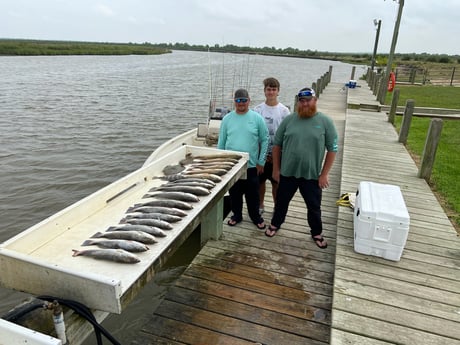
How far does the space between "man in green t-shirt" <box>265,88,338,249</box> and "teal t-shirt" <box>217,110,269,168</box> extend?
0.24 metres

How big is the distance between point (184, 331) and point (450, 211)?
14.6 feet

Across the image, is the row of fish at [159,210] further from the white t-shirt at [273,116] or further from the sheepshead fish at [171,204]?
the white t-shirt at [273,116]

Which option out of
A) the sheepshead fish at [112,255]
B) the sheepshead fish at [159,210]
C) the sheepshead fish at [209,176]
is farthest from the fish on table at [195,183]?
the sheepshead fish at [112,255]

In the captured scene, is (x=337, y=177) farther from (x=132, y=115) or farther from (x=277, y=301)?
(x=132, y=115)

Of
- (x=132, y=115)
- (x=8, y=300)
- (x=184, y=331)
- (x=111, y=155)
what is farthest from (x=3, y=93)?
(x=184, y=331)

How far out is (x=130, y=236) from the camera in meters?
2.44

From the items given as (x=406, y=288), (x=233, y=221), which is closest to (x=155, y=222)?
(x=233, y=221)

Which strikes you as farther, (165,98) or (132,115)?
(165,98)

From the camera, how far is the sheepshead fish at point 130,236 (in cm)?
243

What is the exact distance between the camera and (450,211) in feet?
17.0

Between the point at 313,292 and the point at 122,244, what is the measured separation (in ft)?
7.09

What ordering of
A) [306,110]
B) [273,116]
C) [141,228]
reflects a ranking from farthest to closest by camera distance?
[273,116] < [306,110] < [141,228]

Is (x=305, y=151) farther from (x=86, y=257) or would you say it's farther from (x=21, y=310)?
(x=21, y=310)

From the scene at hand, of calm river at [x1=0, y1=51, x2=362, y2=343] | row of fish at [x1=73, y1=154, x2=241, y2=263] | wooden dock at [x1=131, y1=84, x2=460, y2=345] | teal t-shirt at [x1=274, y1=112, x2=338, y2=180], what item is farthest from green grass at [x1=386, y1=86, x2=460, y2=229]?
calm river at [x1=0, y1=51, x2=362, y2=343]
